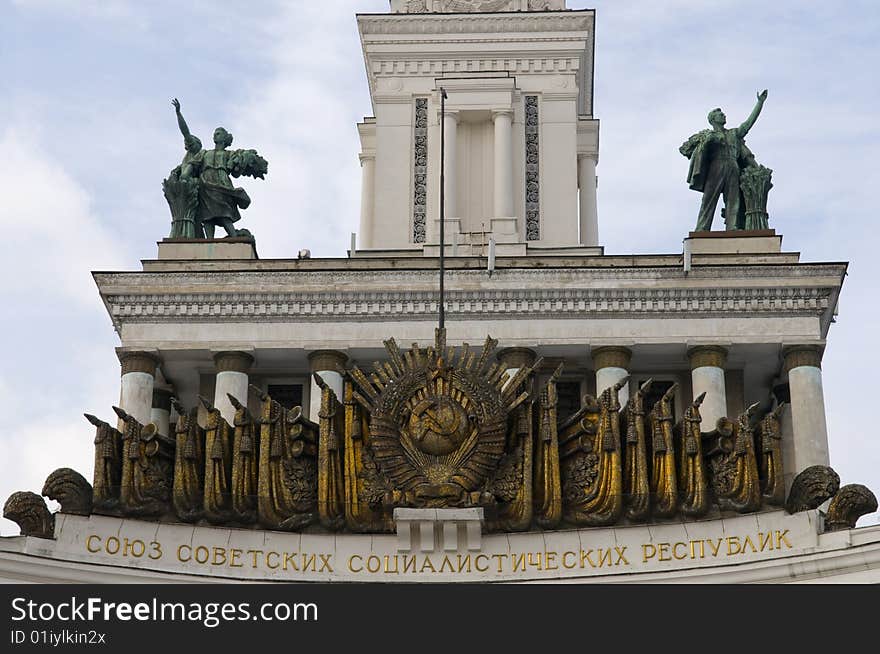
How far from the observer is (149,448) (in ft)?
118

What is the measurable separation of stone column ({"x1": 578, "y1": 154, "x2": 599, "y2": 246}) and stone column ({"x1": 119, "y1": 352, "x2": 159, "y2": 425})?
1506cm

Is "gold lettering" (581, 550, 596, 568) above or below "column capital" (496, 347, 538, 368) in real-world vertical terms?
below

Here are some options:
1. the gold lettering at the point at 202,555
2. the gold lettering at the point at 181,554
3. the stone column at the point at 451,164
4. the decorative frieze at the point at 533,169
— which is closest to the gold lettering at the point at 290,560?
the gold lettering at the point at 202,555

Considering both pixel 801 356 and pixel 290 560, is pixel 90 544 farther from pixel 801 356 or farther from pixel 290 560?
pixel 801 356

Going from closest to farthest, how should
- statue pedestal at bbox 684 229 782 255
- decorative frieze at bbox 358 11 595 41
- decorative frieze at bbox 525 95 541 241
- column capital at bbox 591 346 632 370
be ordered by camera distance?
column capital at bbox 591 346 632 370
statue pedestal at bbox 684 229 782 255
decorative frieze at bbox 525 95 541 241
decorative frieze at bbox 358 11 595 41

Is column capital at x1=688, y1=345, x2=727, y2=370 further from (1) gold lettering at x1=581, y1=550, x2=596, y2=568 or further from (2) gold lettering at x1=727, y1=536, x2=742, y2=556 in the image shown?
(1) gold lettering at x1=581, y1=550, x2=596, y2=568

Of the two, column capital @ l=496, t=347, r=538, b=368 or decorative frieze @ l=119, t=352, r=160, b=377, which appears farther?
decorative frieze @ l=119, t=352, r=160, b=377

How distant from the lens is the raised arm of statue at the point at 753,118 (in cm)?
5506

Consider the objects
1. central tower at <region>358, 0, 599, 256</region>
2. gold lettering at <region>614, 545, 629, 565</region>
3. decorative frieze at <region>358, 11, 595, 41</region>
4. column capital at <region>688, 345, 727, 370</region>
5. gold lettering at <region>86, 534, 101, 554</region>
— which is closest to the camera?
gold lettering at <region>614, 545, 629, 565</region>

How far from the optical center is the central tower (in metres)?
56.1

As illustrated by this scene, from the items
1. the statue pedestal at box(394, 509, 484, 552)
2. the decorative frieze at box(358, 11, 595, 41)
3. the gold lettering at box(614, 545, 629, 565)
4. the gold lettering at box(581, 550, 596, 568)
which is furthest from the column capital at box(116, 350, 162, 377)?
the gold lettering at box(614, 545, 629, 565)

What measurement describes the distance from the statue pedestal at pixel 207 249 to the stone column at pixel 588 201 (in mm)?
11549
